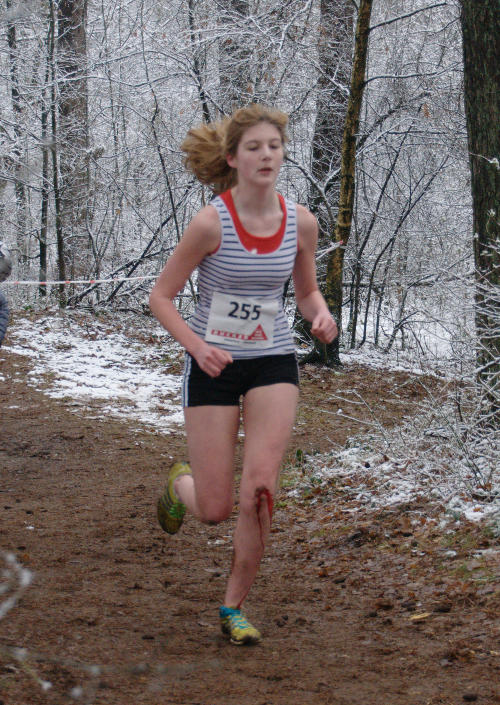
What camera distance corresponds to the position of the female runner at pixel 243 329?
3.49 m

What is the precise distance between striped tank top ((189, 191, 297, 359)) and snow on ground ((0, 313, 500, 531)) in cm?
223

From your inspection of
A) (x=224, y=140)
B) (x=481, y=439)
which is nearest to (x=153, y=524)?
(x=481, y=439)

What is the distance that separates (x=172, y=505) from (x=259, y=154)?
1.92 metres

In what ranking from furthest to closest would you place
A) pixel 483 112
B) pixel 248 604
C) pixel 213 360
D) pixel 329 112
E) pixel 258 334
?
pixel 329 112 < pixel 483 112 < pixel 248 604 < pixel 258 334 < pixel 213 360

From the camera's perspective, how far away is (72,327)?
14.9 meters

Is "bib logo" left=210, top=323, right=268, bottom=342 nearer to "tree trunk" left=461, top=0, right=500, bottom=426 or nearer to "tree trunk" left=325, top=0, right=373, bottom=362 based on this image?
"tree trunk" left=461, top=0, right=500, bottom=426

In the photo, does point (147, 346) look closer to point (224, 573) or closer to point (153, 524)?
point (153, 524)

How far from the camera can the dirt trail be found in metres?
3.11

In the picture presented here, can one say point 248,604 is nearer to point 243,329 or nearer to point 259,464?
point 259,464

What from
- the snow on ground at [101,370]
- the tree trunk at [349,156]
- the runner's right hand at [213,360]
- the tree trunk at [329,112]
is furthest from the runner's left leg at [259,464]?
the tree trunk at [329,112]

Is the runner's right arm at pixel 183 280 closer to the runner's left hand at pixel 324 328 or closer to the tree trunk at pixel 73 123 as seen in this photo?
the runner's left hand at pixel 324 328

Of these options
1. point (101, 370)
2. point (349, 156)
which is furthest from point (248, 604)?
point (349, 156)

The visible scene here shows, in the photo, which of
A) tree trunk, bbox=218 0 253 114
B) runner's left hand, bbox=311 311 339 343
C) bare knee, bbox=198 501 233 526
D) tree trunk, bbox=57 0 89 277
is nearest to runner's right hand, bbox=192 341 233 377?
runner's left hand, bbox=311 311 339 343

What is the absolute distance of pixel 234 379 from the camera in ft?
11.8
